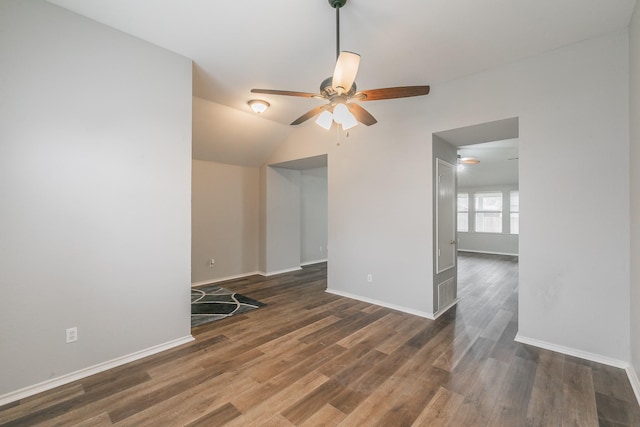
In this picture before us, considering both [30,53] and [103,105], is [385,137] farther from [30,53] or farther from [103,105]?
[30,53]

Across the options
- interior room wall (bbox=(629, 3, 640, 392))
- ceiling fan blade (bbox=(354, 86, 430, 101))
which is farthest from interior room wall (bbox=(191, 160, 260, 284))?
interior room wall (bbox=(629, 3, 640, 392))

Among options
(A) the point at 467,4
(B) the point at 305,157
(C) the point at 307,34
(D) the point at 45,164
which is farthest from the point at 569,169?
(D) the point at 45,164

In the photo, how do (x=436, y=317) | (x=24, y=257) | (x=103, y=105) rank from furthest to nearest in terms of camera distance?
(x=436, y=317)
(x=103, y=105)
(x=24, y=257)

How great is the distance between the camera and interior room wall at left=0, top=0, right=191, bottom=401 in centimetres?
203

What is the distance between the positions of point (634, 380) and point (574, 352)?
1.52 ft

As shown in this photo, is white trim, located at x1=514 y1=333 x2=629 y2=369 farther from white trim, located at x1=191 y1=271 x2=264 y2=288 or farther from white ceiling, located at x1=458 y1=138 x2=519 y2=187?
white trim, located at x1=191 y1=271 x2=264 y2=288

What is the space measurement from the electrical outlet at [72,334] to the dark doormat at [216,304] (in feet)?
3.93

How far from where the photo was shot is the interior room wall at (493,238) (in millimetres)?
8609

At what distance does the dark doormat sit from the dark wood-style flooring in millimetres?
257

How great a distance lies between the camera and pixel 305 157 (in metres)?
5.01

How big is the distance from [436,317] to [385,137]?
2.51 m

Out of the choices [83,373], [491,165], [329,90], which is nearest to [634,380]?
[329,90]

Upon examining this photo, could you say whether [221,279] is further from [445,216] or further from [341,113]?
[341,113]

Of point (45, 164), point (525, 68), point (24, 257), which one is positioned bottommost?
point (24, 257)
